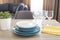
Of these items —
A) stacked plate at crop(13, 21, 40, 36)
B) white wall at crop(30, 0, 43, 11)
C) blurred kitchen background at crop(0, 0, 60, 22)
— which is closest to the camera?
stacked plate at crop(13, 21, 40, 36)

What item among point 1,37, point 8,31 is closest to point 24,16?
point 8,31

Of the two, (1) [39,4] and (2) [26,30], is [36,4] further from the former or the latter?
(2) [26,30]

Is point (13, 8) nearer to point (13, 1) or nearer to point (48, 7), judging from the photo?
point (13, 1)

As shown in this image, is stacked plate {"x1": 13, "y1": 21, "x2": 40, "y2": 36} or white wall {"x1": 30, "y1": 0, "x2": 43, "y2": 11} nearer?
stacked plate {"x1": 13, "y1": 21, "x2": 40, "y2": 36}

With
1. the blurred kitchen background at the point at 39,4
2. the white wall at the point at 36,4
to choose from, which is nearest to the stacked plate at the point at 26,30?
the blurred kitchen background at the point at 39,4

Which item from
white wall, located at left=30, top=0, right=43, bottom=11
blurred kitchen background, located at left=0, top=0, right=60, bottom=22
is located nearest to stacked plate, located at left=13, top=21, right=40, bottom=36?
blurred kitchen background, located at left=0, top=0, right=60, bottom=22

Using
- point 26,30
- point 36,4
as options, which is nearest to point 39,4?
point 36,4

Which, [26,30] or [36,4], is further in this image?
[36,4]

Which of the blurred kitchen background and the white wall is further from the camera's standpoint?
the white wall

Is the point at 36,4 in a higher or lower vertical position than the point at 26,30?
higher

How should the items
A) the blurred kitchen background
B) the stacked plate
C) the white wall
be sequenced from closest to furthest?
the stacked plate, the blurred kitchen background, the white wall

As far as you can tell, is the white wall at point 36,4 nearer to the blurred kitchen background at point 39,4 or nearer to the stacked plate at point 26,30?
the blurred kitchen background at point 39,4

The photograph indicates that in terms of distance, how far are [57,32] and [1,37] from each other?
0.58 meters

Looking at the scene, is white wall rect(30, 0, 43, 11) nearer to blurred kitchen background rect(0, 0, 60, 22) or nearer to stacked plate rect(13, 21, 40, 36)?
blurred kitchen background rect(0, 0, 60, 22)
